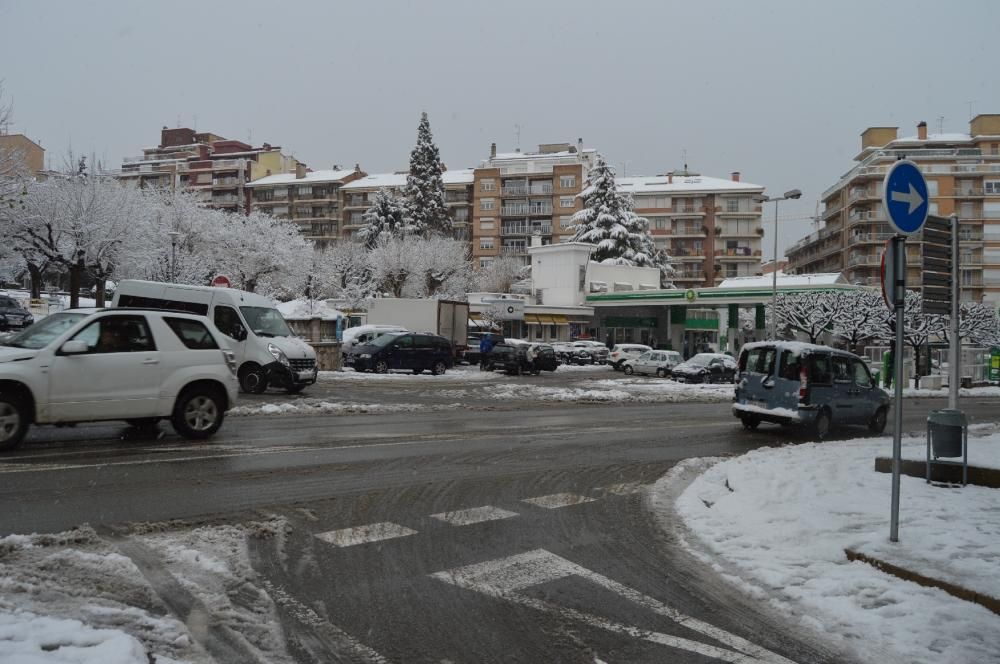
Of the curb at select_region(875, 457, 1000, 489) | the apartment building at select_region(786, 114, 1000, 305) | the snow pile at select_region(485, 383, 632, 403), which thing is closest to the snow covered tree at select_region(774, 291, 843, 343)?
the snow pile at select_region(485, 383, 632, 403)

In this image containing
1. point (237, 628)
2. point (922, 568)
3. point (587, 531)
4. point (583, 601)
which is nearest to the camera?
point (237, 628)

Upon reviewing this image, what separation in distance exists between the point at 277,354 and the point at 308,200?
84882mm

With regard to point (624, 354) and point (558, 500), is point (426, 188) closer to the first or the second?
point (624, 354)

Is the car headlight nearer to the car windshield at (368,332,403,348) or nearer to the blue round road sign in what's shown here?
the car windshield at (368,332,403,348)

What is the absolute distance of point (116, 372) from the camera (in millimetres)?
9719

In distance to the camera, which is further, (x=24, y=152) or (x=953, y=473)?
(x=24, y=152)

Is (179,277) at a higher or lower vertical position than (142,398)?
higher

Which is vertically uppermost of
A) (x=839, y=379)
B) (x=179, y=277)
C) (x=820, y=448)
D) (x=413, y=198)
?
(x=413, y=198)

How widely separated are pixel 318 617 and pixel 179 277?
5178cm

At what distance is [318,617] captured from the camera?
173 inches

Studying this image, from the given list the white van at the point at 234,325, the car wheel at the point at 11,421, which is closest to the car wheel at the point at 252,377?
the white van at the point at 234,325

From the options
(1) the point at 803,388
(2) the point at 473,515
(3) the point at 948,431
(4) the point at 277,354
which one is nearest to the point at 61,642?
(2) the point at 473,515

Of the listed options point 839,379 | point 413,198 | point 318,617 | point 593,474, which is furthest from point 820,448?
point 413,198

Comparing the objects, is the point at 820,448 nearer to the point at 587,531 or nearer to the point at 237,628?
the point at 587,531
